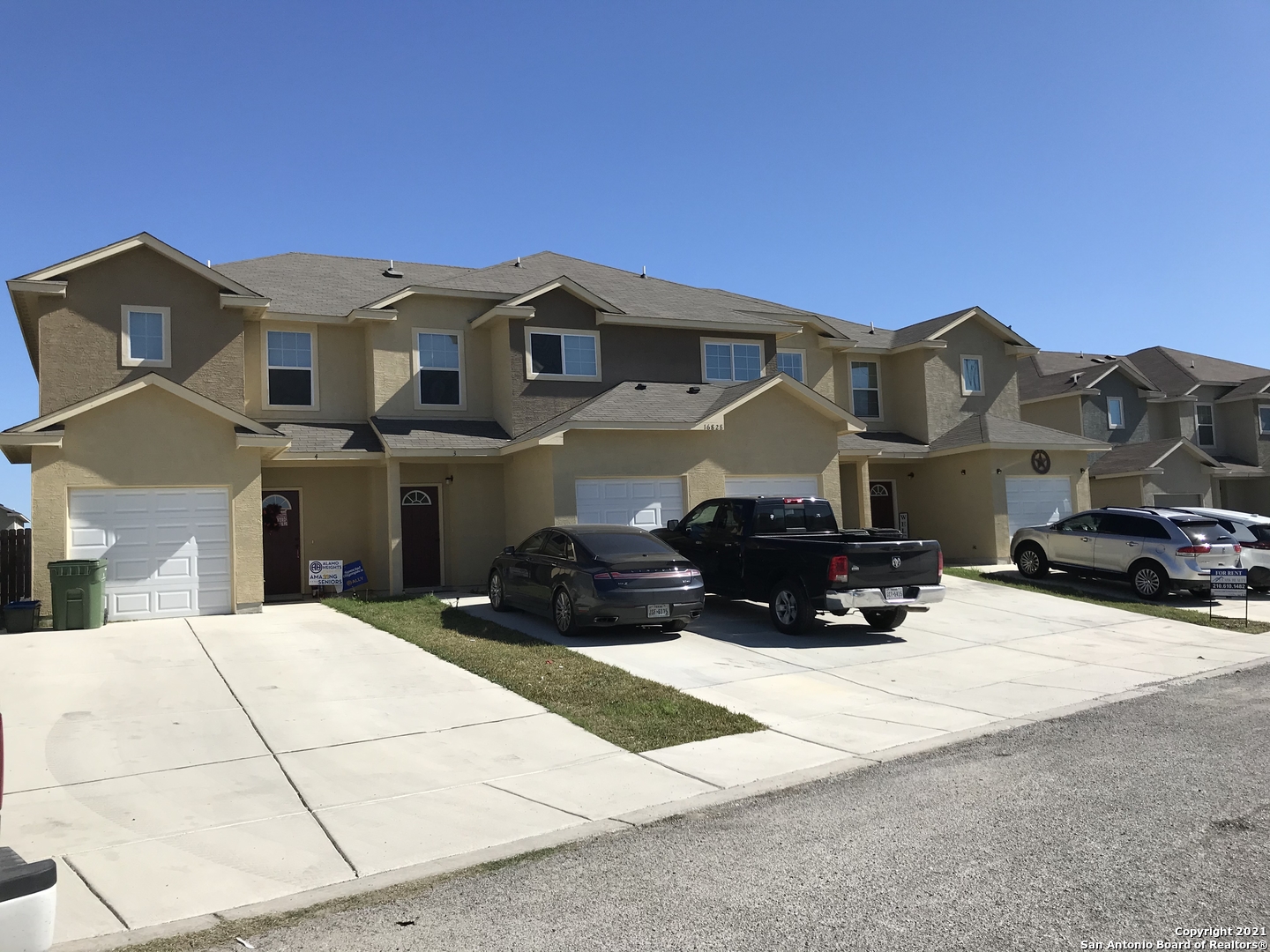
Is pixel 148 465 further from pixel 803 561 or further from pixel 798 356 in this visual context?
pixel 798 356

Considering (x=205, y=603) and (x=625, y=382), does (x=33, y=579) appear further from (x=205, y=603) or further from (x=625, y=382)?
(x=625, y=382)

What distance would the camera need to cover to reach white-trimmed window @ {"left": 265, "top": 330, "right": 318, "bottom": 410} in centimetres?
1911

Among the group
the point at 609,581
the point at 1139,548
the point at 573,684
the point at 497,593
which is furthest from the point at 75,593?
the point at 1139,548

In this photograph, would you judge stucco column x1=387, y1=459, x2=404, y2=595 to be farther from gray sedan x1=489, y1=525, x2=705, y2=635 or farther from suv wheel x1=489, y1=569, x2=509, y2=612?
gray sedan x1=489, y1=525, x2=705, y2=635

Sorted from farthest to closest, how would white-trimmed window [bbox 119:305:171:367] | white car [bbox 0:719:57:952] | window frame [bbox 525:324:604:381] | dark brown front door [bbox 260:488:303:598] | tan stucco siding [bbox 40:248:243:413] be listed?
1. window frame [bbox 525:324:604:381]
2. dark brown front door [bbox 260:488:303:598]
3. white-trimmed window [bbox 119:305:171:367]
4. tan stucco siding [bbox 40:248:243:413]
5. white car [bbox 0:719:57:952]

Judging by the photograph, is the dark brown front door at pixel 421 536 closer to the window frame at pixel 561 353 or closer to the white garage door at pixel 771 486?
the window frame at pixel 561 353

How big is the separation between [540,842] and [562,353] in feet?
49.8

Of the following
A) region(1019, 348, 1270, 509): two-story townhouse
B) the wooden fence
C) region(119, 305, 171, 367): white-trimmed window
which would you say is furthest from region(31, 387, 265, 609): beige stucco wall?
region(1019, 348, 1270, 509): two-story townhouse

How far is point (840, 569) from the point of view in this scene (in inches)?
504

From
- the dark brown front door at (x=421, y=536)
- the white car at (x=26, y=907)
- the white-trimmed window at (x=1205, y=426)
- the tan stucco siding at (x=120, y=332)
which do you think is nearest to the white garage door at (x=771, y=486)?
the dark brown front door at (x=421, y=536)

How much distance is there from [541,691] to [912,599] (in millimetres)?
5895

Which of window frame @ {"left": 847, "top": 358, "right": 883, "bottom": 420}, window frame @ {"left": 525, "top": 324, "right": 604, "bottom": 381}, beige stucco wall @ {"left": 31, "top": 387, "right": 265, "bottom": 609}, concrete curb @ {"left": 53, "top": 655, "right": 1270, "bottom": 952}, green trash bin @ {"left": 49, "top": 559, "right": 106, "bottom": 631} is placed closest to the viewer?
concrete curb @ {"left": 53, "top": 655, "right": 1270, "bottom": 952}

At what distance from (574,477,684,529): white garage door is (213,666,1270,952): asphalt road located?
11.1 meters

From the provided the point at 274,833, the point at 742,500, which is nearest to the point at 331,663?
the point at 274,833
